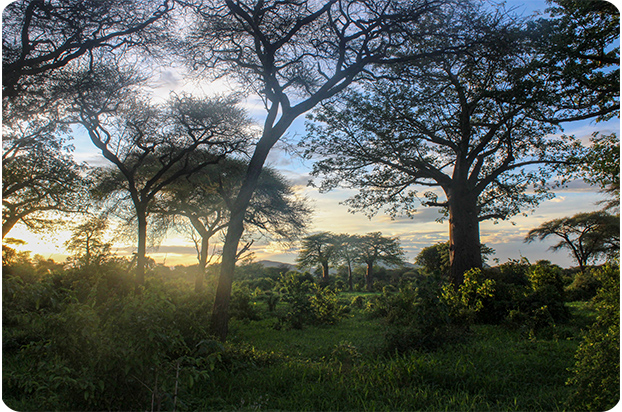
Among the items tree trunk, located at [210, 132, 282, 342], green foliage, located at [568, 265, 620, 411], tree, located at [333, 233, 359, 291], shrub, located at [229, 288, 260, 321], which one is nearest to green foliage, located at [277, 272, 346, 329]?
shrub, located at [229, 288, 260, 321]

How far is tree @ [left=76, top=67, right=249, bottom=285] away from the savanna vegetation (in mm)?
91

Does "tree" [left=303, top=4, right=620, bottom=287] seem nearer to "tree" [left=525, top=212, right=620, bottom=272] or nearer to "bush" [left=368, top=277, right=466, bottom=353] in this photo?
"bush" [left=368, top=277, right=466, bottom=353]

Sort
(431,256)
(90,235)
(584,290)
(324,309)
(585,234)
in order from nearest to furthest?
1. (324,309)
2. (584,290)
3. (90,235)
4. (585,234)
5. (431,256)

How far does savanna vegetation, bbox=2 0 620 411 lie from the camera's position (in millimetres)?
3830

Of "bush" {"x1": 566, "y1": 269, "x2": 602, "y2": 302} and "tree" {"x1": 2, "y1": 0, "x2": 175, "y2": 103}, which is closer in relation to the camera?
"tree" {"x1": 2, "y1": 0, "x2": 175, "y2": 103}

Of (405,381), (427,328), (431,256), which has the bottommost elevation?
(405,381)

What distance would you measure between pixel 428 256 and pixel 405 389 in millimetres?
29051

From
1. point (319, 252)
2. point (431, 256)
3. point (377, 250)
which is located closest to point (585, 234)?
point (431, 256)

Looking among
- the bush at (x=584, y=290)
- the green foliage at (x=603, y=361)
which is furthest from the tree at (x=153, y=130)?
the bush at (x=584, y=290)

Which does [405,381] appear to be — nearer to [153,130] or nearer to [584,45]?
[584,45]

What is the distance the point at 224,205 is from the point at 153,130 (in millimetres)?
5889

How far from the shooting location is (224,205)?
1966 centimetres

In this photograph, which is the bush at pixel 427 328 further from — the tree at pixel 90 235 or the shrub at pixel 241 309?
the tree at pixel 90 235

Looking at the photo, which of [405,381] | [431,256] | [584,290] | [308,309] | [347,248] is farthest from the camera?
[347,248]
